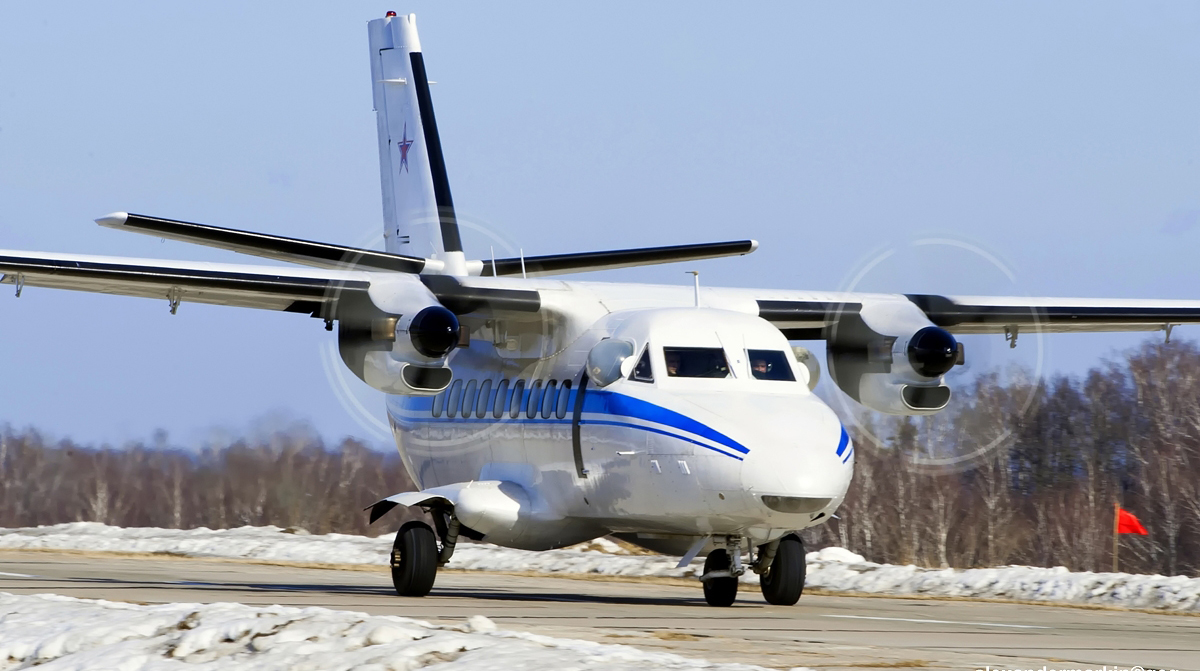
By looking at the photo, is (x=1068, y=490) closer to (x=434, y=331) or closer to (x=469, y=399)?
(x=469, y=399)

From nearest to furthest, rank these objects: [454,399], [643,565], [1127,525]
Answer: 1. [454,399]
2. [1127,525]
3. [643,565]

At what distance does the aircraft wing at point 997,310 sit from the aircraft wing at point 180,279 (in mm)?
4844

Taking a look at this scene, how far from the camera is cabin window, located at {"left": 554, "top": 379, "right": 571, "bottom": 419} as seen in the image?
15344 millimetres

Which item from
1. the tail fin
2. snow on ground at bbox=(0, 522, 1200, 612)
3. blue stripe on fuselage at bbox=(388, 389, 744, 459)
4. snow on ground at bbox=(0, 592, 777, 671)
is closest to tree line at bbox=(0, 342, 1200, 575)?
snow on ground at bbox=(0, 522, 1200, 612)

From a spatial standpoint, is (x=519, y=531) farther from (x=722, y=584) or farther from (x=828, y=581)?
(x=828, y=581)

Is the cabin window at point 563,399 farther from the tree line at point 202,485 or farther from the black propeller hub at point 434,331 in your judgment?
the tree line at point 202,485

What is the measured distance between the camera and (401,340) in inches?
580

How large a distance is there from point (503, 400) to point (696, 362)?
3033 millimetres

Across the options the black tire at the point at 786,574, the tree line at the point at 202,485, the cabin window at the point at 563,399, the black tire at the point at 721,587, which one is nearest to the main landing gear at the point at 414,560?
the cabin window at the point at 563,399

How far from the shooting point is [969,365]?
16.6m

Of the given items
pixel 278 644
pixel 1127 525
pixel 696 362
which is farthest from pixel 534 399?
pixel 1127 525

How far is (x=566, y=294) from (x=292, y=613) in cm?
655

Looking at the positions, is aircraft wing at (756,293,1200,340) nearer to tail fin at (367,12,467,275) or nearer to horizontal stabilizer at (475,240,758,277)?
horizontal stabilizer at (475,240,758,277)

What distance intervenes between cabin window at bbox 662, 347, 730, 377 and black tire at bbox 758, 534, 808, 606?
1941mm
